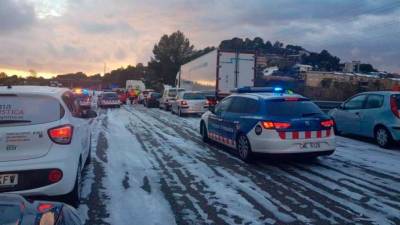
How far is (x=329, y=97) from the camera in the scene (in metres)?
28.9

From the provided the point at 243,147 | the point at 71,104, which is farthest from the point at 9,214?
the point at 243,147

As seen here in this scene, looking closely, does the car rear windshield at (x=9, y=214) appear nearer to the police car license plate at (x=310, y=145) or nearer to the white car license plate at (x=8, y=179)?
the white car license plate at (x=8, y=179)

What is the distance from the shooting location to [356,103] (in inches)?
539

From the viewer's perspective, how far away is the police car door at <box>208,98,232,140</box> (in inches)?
454

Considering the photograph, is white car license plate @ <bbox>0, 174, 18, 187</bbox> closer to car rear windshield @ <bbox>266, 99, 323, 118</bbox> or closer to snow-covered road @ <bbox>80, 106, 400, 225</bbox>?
snow-covered road @ <bbox>80, 106, 400, 225</bbox>

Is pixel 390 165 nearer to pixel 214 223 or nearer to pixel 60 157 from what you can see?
pixel 214 223

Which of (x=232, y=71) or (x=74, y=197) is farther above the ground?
(x=232, y=71)

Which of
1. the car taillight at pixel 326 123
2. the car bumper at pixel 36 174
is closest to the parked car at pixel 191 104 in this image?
the car taillight at pixel 326 123

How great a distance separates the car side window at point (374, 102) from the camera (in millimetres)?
12462

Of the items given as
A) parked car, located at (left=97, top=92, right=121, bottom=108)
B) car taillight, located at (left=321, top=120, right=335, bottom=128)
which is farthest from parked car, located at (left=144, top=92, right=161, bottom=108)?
car taillight, located at (left=321, top=120, right=335, bottom=128)

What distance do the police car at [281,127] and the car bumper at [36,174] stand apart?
448cm

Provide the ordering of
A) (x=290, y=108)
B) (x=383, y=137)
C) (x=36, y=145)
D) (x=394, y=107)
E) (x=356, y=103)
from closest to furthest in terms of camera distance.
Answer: (x=36, y=145), (x=290, y=108), (x=394, y=107), (x=383, y=137), (x=356, y=103)

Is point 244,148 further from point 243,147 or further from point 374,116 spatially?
point 374,116

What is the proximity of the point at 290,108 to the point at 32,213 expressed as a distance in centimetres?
703
